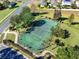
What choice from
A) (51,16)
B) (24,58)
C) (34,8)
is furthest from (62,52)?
(34,8)

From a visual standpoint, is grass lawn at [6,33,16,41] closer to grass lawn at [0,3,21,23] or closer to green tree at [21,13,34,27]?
green tree at [21,13,34,27]

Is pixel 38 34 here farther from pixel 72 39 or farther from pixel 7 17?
pixel 7 17

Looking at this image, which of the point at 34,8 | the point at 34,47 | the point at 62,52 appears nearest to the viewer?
the point at 62,52

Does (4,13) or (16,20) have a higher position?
(16,20)

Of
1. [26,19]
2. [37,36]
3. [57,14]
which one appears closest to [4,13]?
[26,19]

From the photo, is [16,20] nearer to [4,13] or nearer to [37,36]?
[37,36]

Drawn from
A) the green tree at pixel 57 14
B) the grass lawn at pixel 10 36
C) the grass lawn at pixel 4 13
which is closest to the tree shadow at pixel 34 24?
A: the grass lawn at pixel 10 36

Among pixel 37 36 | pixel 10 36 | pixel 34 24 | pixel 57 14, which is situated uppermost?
pixel 10 36

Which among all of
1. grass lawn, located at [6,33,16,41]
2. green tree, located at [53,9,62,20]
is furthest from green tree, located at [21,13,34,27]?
green tree, located at [53,9,62,20]
